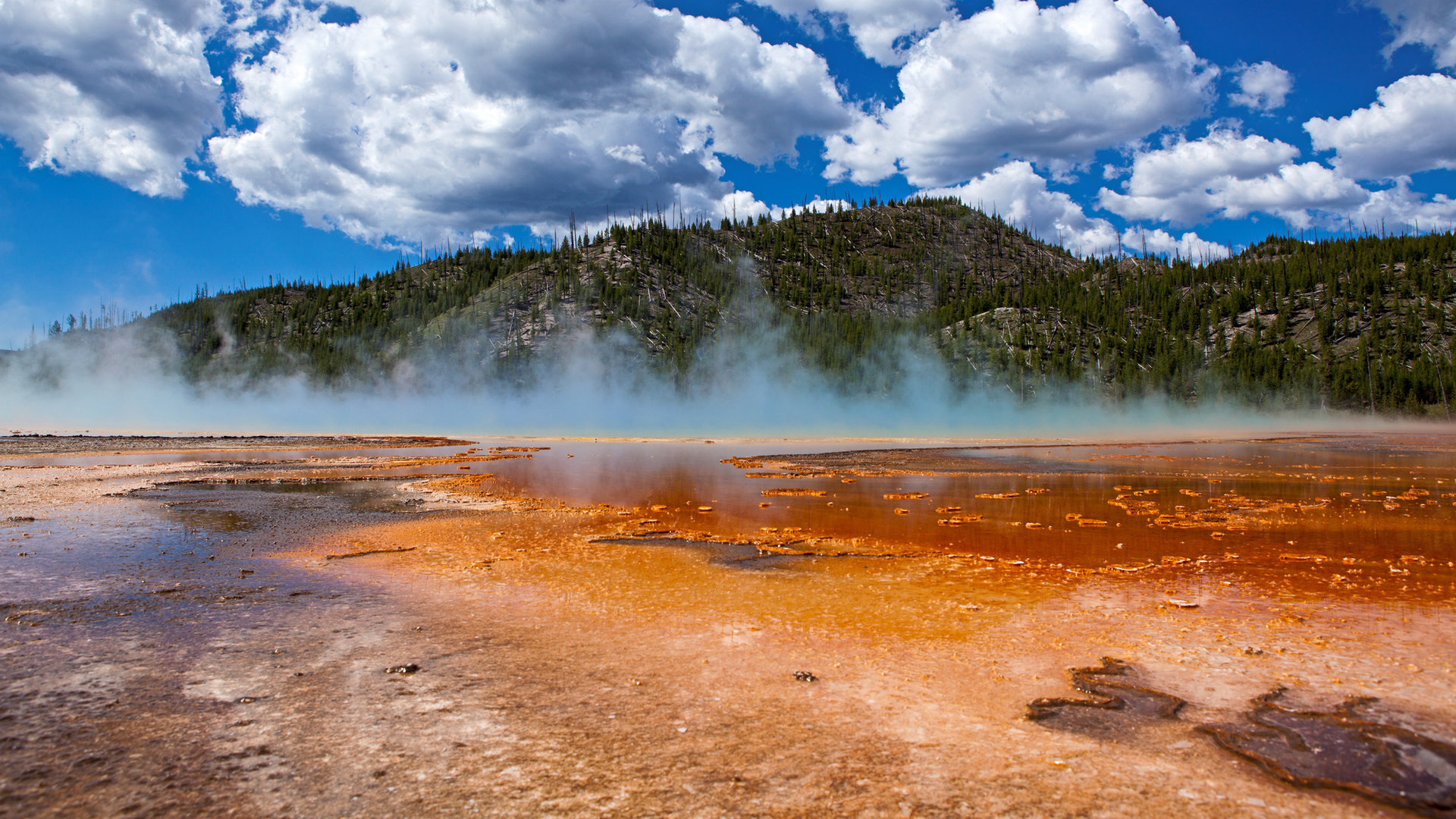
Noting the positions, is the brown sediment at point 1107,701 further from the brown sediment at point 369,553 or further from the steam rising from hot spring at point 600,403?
the steam rising from hot spring at point 600,403

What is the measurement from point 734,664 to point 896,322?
163m

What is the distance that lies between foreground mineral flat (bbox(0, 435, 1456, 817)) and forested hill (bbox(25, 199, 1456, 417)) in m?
127

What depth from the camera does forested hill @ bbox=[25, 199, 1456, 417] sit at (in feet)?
400

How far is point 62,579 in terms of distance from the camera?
11266 mm

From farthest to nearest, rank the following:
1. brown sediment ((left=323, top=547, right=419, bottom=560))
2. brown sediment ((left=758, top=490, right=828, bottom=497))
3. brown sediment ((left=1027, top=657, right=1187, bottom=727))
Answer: brown sediment ((left=758, top=490, right=828, bottom=497)) → brown sediment ((left=323, top=547, right=419, bottom=560)) → brown sediment ((left=1027, top=657, right=1187, bottom=727))

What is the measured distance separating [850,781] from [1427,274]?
176627 millimetres

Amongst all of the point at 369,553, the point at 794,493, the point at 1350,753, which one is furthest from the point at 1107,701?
the point at 794,493

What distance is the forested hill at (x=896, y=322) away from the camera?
12206 centimetres

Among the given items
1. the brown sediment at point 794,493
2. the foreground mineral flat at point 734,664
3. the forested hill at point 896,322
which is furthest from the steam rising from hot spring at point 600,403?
the foreground mineral flat at point 734,664

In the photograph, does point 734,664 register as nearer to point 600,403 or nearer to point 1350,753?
point 1350,753

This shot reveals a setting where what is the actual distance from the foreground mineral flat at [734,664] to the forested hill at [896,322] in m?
127

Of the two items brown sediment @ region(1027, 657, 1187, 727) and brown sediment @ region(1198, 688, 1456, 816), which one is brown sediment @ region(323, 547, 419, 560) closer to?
brown sediment @ region(1027, 657, 1187, 727)

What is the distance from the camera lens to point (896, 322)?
164625mm

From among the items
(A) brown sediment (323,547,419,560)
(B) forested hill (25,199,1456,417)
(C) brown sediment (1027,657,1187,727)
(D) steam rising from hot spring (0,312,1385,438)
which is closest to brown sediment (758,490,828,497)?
(A) brown sediment (323,547,419,560)
